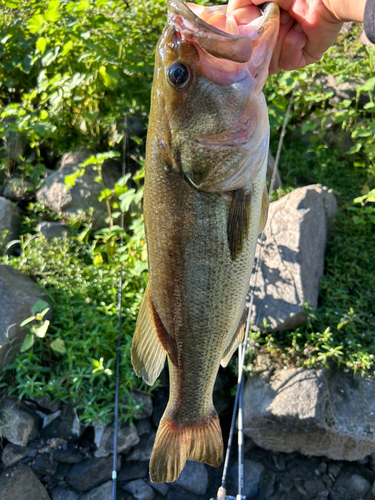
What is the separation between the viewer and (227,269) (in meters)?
1.58

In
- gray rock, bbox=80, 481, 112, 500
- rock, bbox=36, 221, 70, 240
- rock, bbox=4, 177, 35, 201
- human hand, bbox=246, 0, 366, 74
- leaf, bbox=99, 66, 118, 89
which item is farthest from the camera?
rock, bbox=4, 177, 35, 201

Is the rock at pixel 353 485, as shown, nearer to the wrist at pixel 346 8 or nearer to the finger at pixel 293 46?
the finger at pixel 293 46

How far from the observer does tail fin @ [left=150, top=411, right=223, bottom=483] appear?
1774 millimetres

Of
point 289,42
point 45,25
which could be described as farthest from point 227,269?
point 45,25

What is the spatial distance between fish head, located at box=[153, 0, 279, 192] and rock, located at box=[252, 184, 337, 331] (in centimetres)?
237

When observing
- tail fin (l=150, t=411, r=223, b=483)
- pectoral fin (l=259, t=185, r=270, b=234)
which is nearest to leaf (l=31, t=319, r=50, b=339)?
tail fin (l=150, t=411, r=223, b=483)

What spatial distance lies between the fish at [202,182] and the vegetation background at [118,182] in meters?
1.78

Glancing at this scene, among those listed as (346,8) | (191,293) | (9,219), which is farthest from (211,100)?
(9,219)

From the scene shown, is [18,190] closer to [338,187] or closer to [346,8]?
[338,187]

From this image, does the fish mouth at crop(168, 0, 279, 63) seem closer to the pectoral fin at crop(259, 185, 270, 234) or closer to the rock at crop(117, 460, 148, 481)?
the pectoral fin at crop(259, 185, 270, 234)

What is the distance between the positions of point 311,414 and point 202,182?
2.45 m

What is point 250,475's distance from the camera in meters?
3.39

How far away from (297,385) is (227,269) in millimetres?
2148

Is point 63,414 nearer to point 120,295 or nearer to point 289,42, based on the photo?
point 120,295
